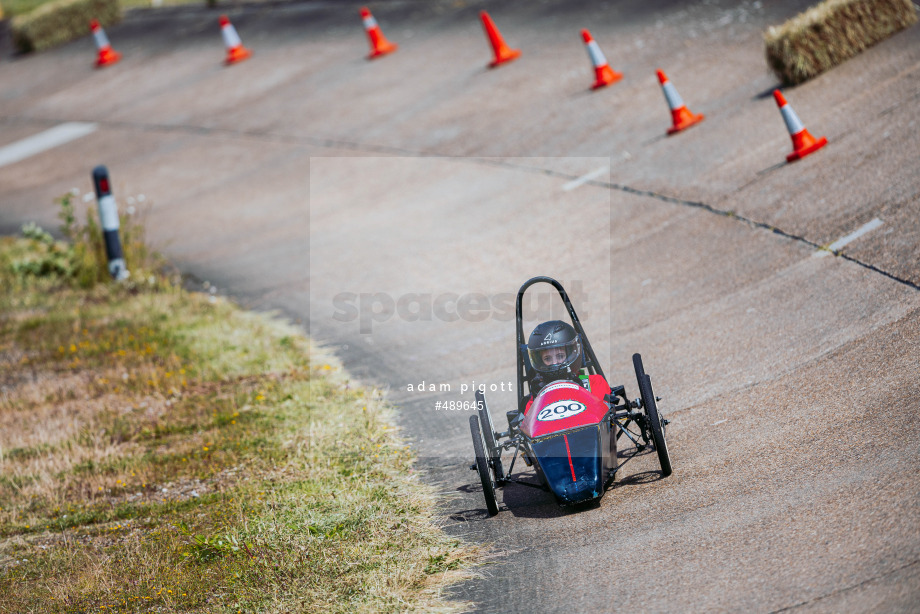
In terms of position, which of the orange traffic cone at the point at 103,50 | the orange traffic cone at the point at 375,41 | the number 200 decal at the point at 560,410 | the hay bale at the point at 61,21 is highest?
the hay bale at the point at 61,21

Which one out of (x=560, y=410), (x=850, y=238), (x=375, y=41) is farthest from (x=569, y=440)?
(x=375, y=41)

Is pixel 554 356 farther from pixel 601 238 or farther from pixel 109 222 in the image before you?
pixel 109 222

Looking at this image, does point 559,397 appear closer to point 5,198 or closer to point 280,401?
point 280,401

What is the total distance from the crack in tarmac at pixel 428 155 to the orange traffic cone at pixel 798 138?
28 centimetres

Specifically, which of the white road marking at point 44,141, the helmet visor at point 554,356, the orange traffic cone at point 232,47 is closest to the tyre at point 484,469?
the helmet visor at point 554,356

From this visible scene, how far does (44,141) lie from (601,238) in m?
14.0

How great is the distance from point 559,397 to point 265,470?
8.54 ft

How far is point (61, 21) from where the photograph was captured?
26359mm

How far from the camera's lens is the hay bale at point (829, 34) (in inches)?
502

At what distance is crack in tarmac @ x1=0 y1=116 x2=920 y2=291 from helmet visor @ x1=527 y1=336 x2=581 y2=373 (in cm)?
324

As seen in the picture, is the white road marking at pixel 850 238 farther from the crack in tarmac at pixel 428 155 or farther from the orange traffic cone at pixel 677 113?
the orange traffic cone at pixel 677 113

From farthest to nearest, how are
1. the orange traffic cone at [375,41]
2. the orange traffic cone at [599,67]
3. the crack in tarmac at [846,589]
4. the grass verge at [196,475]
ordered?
1. the orange traffic cone at [375,41]
2. the orange traffic cone at [599,67]
3. the grass verge at [196,475]
4. the crack in tarmac at [846,589]

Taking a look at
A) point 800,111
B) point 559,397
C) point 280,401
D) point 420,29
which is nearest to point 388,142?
point 420,29

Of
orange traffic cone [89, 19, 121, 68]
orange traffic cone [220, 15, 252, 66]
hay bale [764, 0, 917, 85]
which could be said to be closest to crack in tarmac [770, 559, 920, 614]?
hay bale [764, 0, 917, 85]
